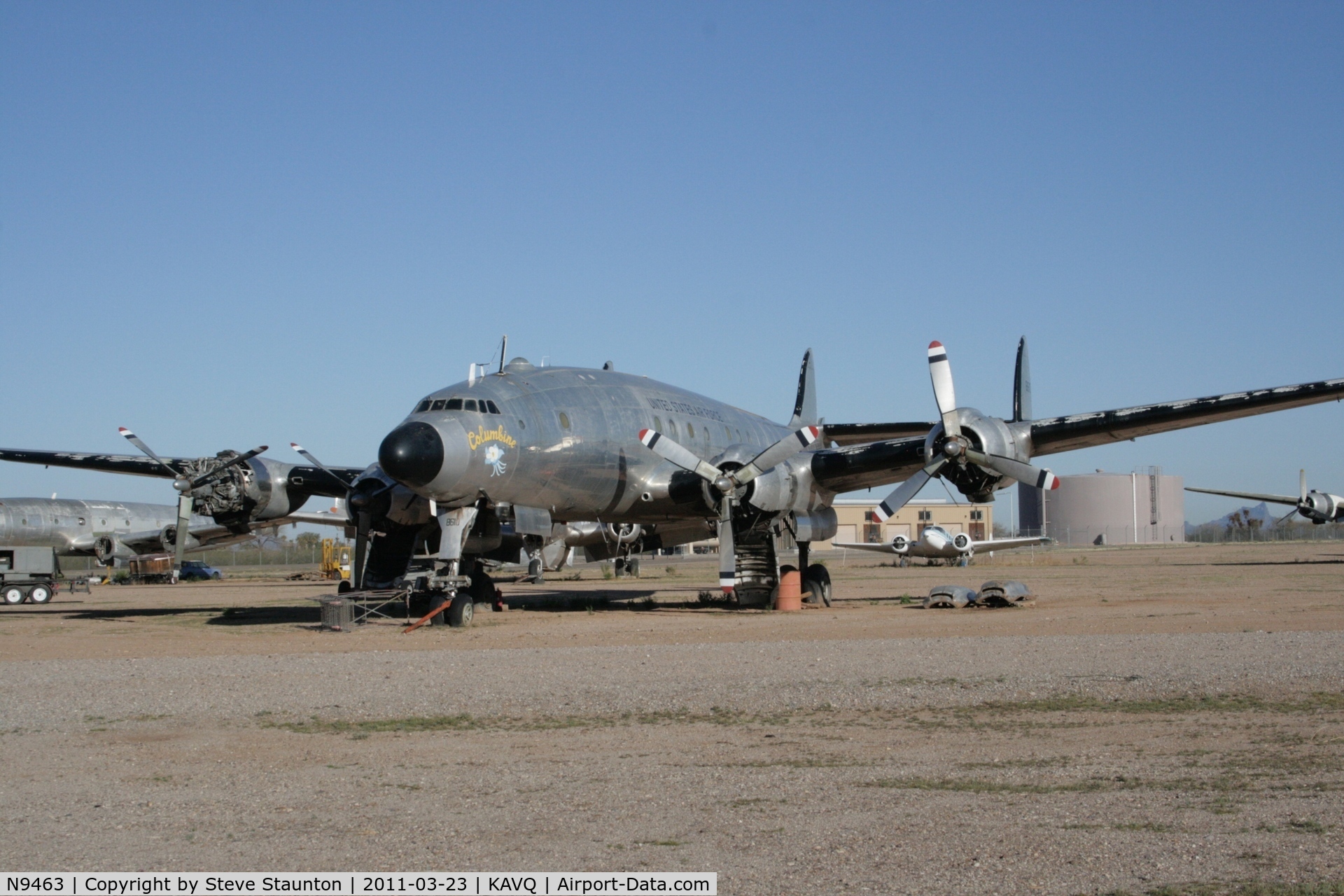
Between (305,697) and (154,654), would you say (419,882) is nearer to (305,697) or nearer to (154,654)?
(305,697)

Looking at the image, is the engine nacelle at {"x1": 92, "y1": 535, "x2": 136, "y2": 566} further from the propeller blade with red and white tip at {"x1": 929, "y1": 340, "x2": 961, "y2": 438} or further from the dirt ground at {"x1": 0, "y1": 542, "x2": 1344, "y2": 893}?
the propeller blade with red and white tip at {"x1": 929, "y1": 340, "x2": 961, "y2": 438}

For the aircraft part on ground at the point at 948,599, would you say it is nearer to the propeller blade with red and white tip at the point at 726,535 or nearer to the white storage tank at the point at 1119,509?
the propeller blade with red and white tip at the point at 726,535

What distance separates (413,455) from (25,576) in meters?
21.3

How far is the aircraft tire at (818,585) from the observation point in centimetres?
2556

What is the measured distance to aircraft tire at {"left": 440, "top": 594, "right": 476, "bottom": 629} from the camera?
19.8 metres

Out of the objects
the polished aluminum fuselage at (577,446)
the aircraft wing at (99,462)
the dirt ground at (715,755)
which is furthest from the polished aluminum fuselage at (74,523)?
the dirt ground at (715,755)

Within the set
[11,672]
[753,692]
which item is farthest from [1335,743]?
[11,672]

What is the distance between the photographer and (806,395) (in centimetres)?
3162

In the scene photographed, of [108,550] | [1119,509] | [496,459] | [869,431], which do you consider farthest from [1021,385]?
[1119,509]

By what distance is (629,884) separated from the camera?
5289 millimetres

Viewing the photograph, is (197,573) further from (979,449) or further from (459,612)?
(979,449)

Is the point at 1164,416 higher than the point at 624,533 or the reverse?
higher

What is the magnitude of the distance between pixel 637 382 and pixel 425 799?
17202mm

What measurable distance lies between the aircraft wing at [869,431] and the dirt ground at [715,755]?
30.9 feet
